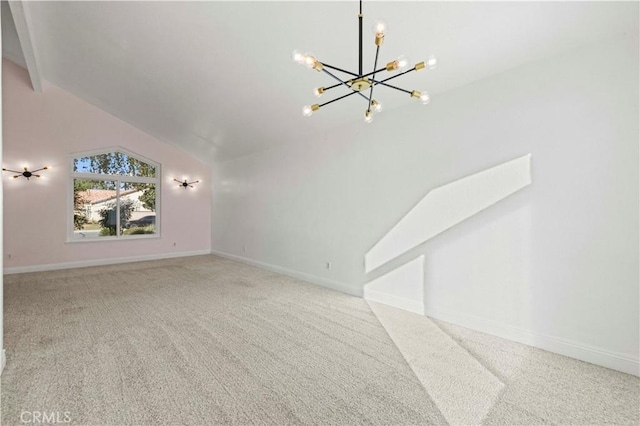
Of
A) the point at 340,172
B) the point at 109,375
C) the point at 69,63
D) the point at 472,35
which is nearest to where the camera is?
the point at 109,375

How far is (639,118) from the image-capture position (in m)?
2.35

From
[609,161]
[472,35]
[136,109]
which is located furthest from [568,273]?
[136,109]

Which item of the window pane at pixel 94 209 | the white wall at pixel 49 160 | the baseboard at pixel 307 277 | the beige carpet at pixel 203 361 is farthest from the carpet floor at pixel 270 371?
the window pane at pixel 94 209

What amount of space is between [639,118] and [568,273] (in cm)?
138

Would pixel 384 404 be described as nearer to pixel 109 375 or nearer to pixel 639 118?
pixel 109 375

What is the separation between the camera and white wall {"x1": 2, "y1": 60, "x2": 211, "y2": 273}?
19.0 ft

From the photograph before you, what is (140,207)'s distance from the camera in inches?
297

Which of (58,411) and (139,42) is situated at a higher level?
(139,42)

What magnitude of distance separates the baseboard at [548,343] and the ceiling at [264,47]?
262 cm

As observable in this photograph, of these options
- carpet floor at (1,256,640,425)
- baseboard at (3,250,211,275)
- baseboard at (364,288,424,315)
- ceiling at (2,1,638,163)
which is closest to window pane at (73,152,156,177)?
ceiling at (2,1,638,163)

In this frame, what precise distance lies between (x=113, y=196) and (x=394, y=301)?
7.02 metres

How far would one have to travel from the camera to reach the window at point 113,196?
21.8 feet

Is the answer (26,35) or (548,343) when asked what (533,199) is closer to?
(548,343)

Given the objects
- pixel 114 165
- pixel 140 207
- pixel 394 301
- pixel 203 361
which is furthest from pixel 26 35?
pixel 394 301
